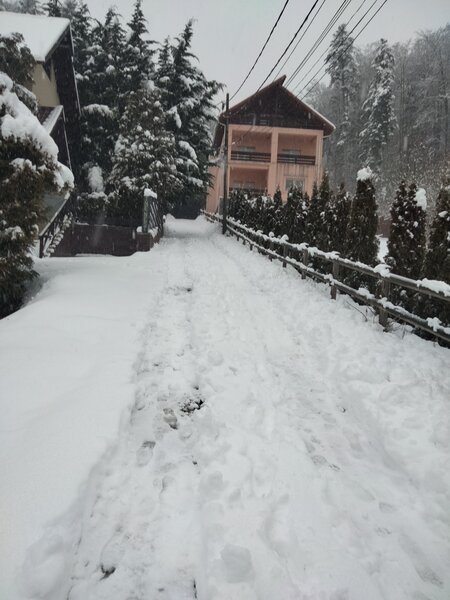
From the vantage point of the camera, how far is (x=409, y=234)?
644 cm

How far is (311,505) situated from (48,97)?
1758 centimetres

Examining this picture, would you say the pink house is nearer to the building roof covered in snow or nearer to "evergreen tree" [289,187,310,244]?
the building roof covered in snow

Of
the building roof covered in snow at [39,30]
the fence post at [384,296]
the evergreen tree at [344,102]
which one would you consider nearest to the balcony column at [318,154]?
the evergreen tree at [344,102]

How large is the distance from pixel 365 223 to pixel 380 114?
37295 mm

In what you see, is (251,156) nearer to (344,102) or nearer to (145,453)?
(344,102)

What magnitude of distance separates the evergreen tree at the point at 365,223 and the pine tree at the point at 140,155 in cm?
1072

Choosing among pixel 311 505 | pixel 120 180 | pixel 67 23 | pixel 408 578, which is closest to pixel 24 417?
pixel 311 505

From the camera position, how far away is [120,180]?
1658 cm

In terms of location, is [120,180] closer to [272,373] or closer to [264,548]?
[272,373]

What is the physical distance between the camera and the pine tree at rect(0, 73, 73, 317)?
23.4 feet

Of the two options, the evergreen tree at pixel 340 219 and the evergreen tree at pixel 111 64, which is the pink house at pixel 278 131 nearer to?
the evergreen tree at pixel 111 64

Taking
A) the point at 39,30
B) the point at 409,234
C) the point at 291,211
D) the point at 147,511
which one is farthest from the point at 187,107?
the point at 147,511

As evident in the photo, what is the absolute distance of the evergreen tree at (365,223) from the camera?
26.0 feet

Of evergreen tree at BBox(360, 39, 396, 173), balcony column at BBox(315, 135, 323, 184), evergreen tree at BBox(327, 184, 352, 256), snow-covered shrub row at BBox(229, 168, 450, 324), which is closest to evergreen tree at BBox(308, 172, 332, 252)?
snow-covered shrub row at BBox(229, 168, 450, 324)
